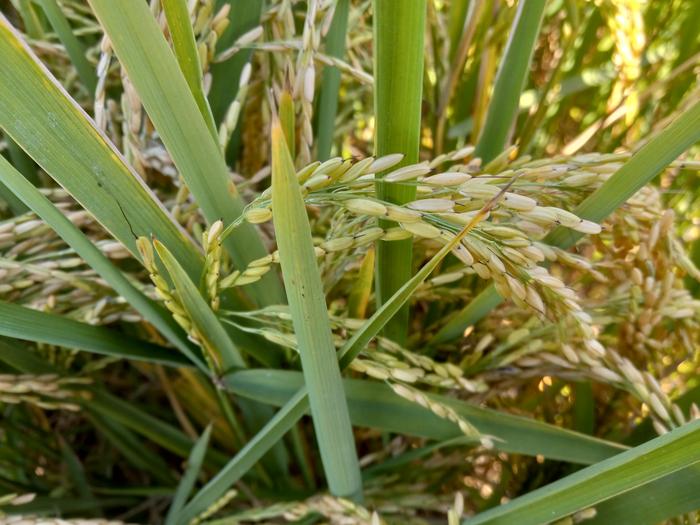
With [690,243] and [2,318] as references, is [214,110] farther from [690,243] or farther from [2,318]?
[690,243]


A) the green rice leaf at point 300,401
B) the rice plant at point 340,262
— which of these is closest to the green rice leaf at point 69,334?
the rice plant at point 340,262

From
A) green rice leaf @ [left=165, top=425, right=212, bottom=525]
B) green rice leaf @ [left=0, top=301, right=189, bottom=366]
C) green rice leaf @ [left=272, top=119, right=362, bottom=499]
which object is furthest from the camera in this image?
green rice leaf @ [left=165, top=425, right=212, bottom=525]

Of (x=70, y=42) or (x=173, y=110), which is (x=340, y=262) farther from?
(x=70, y=42)

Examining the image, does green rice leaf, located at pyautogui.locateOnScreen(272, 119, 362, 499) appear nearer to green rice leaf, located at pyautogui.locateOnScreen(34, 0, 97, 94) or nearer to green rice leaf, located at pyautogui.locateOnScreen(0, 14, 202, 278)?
green rice leaf, located at pyautogui.locateOnScreen(0, 14, 202, 278)

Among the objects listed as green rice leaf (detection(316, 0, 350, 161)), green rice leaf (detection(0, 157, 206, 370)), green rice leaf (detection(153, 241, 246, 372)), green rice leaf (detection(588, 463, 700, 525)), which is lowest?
green rice leaf (detection(588, 463, 700, 525))

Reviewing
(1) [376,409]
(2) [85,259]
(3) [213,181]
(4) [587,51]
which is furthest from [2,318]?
(4) [587,51]

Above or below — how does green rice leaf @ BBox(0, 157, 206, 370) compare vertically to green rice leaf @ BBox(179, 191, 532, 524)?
above

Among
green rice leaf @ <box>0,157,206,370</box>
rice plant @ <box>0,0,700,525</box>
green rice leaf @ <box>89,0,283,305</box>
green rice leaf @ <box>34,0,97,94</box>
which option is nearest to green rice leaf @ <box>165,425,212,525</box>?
rice plant @ <box>0,0,700,525</box>

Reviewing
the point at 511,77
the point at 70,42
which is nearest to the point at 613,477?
the point at 511,77

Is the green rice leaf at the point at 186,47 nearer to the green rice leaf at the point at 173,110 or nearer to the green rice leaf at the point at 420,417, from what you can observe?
the green rice leaf at the point at 173,110
